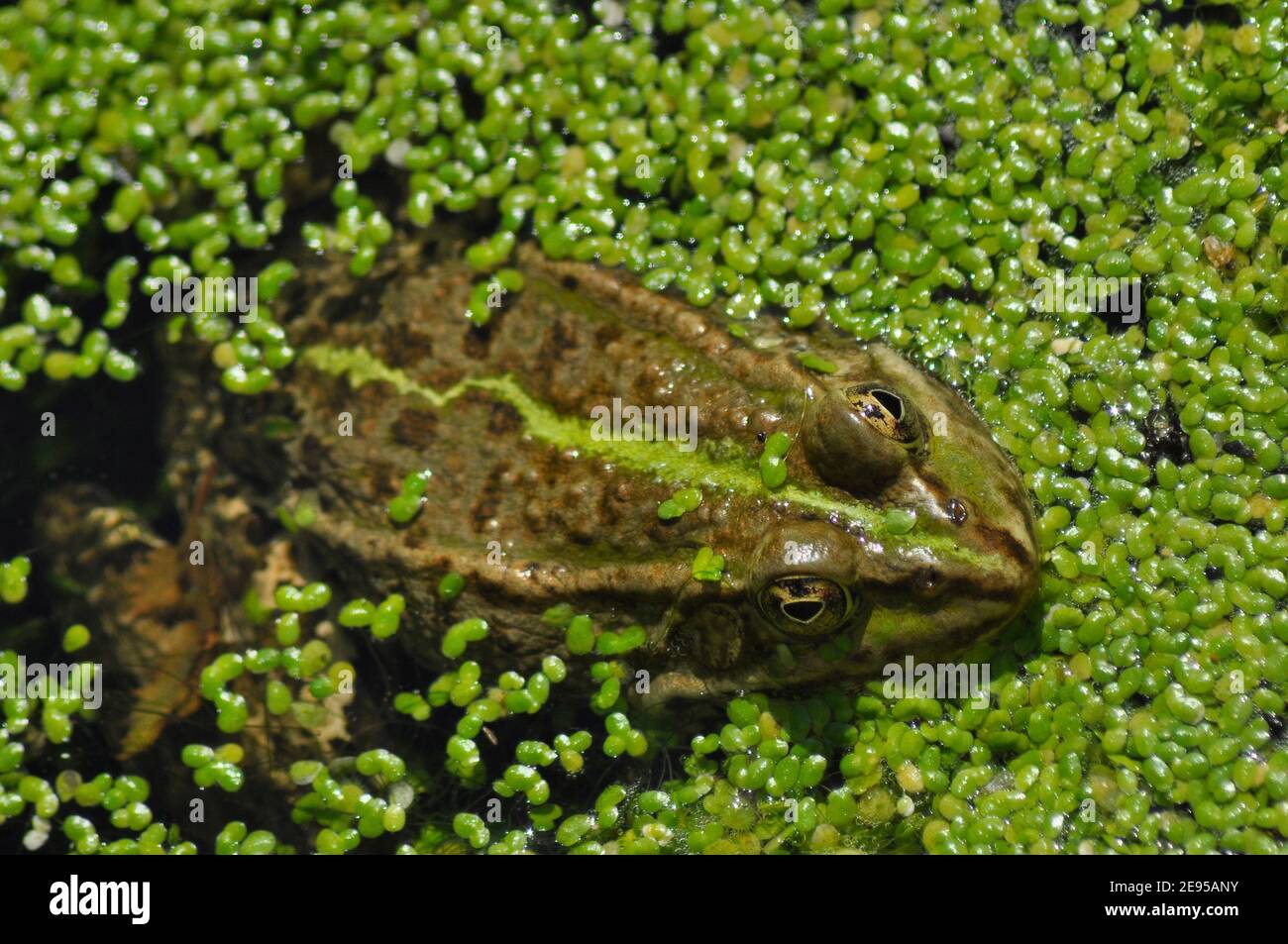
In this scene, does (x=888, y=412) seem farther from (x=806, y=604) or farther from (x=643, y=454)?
(x=643, y=454)

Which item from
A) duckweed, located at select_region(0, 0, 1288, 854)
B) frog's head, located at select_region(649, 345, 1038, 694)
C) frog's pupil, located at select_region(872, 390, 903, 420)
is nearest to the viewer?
frog's head, located at select_region(649, 345, 1038, 694)

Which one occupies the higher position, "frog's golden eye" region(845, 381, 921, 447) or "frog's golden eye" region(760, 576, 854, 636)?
"frog's golden eye" region(845, 381, 921, 447)

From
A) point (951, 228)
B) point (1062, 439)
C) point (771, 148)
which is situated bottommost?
point (1062, 439)

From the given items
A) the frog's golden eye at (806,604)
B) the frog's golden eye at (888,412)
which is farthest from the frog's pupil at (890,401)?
the frog's golden eye at (806,604)

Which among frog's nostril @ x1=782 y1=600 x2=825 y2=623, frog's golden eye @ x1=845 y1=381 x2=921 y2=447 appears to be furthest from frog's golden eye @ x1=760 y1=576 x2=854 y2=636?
frog's golden eye @ x1=845 y1=381 x2=921 y2=447

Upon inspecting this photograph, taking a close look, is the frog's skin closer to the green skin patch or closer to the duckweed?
the green skin patch

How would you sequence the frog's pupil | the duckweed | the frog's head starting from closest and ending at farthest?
the frog's head, the frog's pupil, the duckweed

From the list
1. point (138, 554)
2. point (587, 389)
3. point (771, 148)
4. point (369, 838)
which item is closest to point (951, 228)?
point (771, 148)

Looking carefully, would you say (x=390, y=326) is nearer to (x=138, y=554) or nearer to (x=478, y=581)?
(x=478, y=581)
